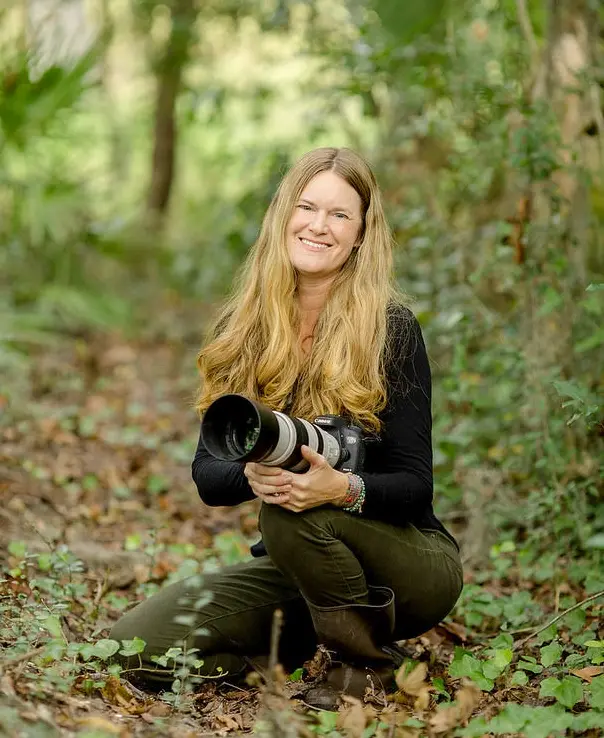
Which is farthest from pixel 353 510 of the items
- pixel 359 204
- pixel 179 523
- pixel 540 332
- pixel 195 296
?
pixel 195 296

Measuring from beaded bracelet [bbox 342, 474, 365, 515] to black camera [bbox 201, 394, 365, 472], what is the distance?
50 millimetres

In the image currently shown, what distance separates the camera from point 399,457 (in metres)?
2.55

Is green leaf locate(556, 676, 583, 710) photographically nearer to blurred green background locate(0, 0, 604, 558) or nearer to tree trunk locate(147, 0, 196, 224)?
blurred green background locate(0, 0, 604, 558)

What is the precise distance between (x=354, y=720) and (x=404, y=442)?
0.74 metres

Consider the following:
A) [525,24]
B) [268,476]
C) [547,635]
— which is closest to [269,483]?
[268,476]

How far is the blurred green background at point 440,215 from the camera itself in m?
3.58

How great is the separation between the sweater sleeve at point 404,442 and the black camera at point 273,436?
0.31 feet

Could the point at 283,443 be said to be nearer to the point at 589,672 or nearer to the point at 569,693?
the point at 569,693

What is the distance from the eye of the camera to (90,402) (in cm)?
574

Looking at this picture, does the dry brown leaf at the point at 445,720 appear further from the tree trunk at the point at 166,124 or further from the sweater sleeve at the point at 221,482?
the tree trunk at the point at 166,124

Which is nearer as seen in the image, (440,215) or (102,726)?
(102,726)

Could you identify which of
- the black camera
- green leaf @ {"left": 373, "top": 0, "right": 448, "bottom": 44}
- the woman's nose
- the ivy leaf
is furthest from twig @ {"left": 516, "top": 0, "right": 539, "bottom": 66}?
the ivy leaf

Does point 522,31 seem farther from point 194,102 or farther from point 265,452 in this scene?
point 265,452

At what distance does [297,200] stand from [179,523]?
189 cm
